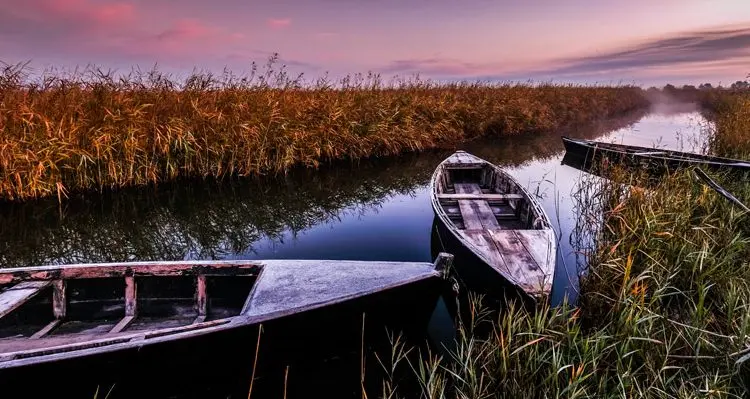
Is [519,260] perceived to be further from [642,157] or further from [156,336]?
[642,157]

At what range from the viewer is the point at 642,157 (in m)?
9.05

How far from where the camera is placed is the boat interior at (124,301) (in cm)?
372

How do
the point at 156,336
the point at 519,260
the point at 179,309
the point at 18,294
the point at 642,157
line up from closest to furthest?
the point at 156,336 < the point at 18,294 < the point at 179,309 < the point at 519,260 < the point at 642,157

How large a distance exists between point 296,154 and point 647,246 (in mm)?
8405

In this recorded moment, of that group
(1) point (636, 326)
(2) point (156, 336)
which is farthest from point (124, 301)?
(1) point (636, 326)

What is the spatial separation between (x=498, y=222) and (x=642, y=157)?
5091 mm

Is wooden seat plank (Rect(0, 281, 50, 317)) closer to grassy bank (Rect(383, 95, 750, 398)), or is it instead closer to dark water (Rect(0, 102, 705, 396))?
dark water (Rect(0, 102, 705, 396))

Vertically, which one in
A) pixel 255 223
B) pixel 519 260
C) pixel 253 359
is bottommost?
pixel 253 359

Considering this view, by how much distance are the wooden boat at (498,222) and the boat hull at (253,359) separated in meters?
0.84

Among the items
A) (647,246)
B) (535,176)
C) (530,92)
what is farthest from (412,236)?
(530,92)

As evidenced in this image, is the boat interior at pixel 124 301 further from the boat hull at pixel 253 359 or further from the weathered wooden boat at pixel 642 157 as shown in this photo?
the weathered wooden boat at pixel 642 157

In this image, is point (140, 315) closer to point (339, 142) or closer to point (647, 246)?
point (647, 246)

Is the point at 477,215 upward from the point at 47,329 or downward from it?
upward

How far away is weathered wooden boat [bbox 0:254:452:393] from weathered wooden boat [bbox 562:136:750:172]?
15.2 feet
